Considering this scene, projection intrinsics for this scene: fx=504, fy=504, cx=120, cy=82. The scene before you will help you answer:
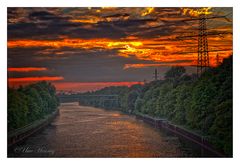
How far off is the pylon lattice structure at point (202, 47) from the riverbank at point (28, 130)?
469cm

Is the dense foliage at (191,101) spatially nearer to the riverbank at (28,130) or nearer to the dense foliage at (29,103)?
the dense foliage at (29,103)

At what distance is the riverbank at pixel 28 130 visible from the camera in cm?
1303

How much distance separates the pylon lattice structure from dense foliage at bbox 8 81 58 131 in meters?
4.16

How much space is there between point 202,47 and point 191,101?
2.44 m

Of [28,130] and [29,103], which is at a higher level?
[29,103]

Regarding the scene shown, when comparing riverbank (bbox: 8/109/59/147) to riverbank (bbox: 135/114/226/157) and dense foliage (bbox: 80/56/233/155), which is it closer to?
dense foliage (bbox: 80/56/233/155)

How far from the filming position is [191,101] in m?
15.7

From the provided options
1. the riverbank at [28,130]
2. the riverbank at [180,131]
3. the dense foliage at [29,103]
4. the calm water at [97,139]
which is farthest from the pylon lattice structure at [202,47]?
the riverbank at [28,130]

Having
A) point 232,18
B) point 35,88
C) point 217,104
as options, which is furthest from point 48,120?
point 232,18

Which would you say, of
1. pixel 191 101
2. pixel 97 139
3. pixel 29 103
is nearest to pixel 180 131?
pixel 191 101

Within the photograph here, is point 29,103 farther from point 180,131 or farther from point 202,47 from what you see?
point 202,47

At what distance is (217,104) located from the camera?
44.4 ft

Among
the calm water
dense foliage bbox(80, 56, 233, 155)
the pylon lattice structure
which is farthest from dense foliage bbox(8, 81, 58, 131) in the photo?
the pylon lattice structure

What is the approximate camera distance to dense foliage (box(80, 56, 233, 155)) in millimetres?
13055
